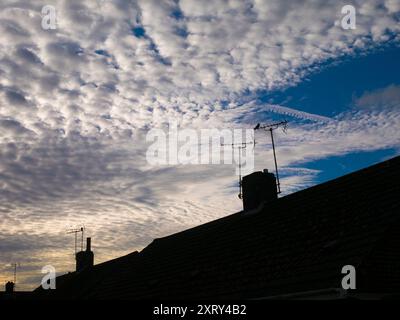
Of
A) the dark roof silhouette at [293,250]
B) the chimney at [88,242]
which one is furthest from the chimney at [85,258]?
the dark roof silhouette at [293,250]

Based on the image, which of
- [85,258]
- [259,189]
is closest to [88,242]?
[85,258]

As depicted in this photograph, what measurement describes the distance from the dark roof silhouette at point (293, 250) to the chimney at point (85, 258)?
47.0 feet

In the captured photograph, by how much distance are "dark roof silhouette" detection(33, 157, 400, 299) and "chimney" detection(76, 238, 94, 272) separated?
47.0 ft

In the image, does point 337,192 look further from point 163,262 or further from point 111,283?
point 111,283

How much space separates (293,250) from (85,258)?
956 inches

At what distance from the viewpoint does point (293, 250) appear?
38.2 ft

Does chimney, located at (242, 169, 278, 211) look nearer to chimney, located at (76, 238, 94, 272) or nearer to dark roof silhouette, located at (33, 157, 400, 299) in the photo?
dark roof silhouette, located at (33, 157, 400, 299)

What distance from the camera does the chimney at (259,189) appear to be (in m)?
16.5

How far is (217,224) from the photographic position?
17.8m
